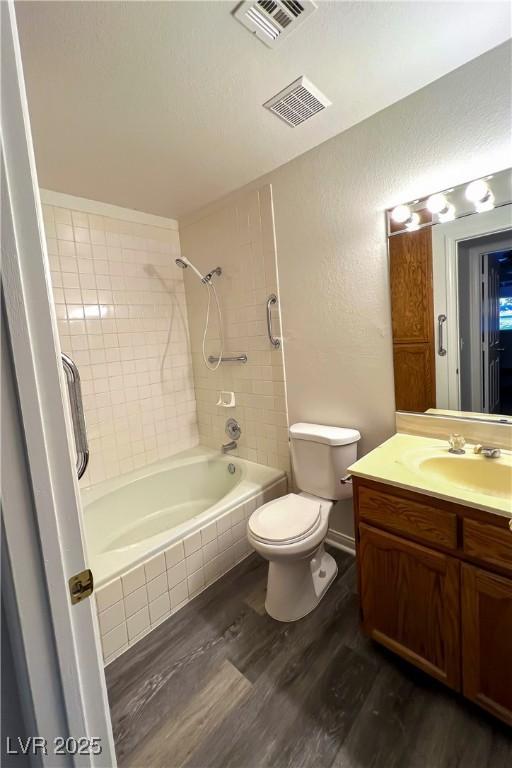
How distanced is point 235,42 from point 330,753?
242 centimetres

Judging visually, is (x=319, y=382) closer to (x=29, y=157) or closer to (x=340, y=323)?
(x=340, y=323)

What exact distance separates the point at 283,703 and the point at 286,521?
2.13 feet

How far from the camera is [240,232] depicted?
224cm

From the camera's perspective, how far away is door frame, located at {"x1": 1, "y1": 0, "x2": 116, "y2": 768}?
503 millimetres

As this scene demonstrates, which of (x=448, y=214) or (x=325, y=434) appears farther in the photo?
(x=325, y=434)

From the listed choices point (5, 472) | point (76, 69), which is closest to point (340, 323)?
point (76, 69)

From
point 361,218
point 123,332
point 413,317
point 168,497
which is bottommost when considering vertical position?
point 168,497

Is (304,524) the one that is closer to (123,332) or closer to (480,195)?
(480,195)

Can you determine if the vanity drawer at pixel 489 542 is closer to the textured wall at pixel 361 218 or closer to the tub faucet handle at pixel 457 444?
the tub faucet handle at pixel 457 444

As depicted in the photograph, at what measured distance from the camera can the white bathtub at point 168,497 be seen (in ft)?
6.65

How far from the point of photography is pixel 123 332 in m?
2.44

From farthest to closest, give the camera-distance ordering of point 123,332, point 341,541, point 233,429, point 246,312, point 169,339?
point 169,339, point 233,429, point 123,332, point 246,312, point 341,541

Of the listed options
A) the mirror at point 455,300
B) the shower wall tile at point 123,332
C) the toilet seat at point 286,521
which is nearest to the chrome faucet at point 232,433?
the shower wall tile at point 123,332

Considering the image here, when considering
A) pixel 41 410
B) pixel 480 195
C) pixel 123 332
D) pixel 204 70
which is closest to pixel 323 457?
pixel 480 195
